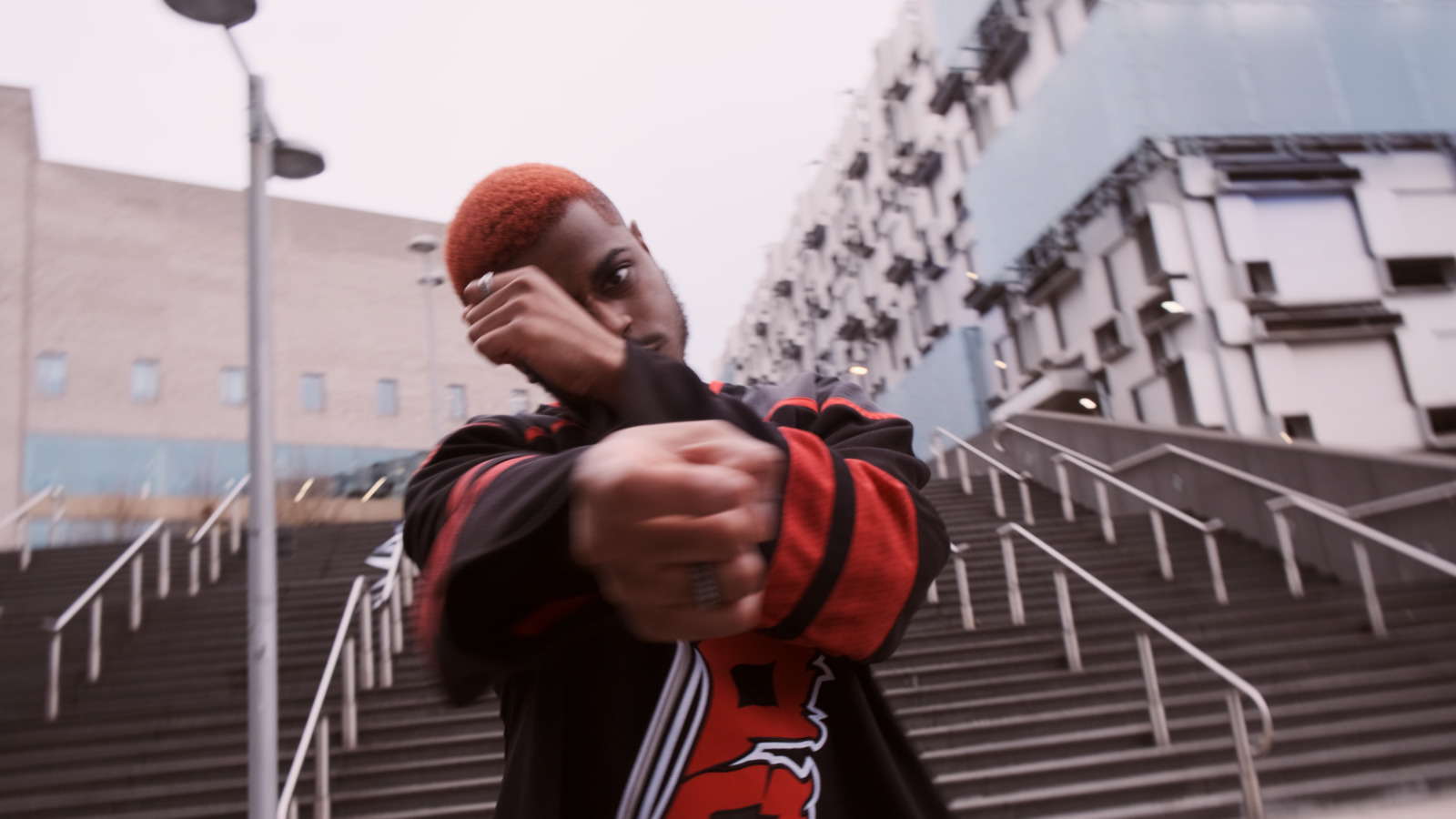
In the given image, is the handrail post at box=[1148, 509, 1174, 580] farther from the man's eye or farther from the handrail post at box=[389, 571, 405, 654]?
the man's eye

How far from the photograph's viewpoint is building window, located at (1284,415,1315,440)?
13.1 meters

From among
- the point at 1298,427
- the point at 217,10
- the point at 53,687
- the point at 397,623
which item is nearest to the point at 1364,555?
the point at 1298,427

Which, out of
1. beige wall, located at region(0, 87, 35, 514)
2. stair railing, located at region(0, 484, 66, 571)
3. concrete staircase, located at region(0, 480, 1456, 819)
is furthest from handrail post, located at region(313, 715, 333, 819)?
beige wall, located at region(0, 87, 35, 514)

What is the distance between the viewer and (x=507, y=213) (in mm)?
954

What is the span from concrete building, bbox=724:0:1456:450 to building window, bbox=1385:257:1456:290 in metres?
0.03

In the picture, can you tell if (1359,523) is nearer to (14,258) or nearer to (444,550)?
(444,550)

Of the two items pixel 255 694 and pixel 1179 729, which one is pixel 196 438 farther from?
pixel 1179 729

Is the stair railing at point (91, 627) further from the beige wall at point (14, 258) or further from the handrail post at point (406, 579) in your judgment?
the beige wall at point (14, 258)

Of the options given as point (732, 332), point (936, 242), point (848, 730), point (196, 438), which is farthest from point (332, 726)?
point (732, 332)

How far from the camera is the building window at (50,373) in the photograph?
24.5m

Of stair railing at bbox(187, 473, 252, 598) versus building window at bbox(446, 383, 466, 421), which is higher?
building window at bbox(446, 383, 466, 421)

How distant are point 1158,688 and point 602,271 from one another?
20.9 feet

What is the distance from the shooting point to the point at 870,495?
2.28ft

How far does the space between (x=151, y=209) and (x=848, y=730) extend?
107ft
